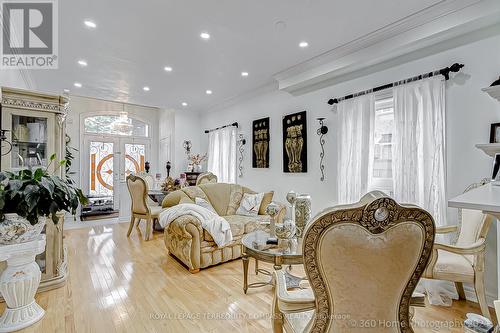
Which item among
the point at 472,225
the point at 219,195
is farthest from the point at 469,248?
the point at 219,195

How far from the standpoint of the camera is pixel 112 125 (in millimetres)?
6285

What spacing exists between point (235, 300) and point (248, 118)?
3779 millimetres

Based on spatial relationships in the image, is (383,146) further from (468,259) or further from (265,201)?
(265,201)

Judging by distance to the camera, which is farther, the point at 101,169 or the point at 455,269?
the point at 101,169

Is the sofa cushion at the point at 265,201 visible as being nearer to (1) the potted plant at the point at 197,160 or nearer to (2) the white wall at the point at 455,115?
(2) the white wall at the point at 455,115

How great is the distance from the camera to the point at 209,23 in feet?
9.02

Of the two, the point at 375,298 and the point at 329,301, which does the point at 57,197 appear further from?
the point at 375,298

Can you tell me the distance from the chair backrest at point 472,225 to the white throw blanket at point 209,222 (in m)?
2.50

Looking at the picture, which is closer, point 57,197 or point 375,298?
point 375,298

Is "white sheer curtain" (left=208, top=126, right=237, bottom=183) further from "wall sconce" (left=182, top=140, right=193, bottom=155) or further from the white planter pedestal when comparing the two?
the white planter pedestal

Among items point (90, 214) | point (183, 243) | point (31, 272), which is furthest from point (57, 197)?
point (90, 214)

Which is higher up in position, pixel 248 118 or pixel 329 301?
pixel 248 118


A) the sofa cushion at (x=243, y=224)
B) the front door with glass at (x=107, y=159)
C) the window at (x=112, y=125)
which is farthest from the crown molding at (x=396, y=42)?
the front door with glass at (x=107, y=159)

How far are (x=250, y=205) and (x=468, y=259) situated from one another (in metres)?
2.88
